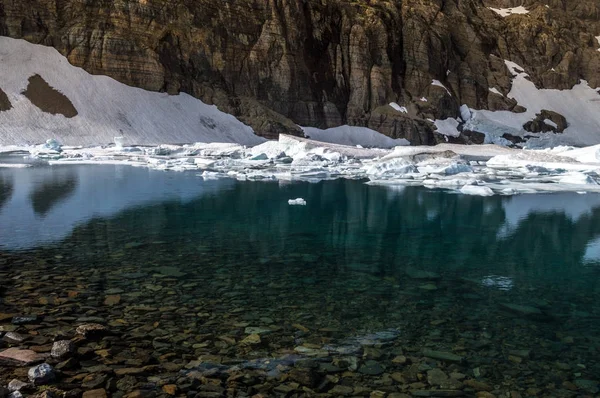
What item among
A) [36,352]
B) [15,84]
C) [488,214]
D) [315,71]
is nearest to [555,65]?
[315,71]

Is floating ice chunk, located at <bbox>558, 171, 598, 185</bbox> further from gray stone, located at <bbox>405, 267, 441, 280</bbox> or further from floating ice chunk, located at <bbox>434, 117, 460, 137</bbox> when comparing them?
floating ice chunk, located at <bbox>434, 117, 460, 137</bbox>

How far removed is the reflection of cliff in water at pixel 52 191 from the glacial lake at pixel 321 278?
0.22m

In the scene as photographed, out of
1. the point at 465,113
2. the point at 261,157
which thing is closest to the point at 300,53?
the point at 465,113

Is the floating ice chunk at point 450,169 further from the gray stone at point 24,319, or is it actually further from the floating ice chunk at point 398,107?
the floating ice chunk at point 398,107

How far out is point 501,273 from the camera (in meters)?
11.7

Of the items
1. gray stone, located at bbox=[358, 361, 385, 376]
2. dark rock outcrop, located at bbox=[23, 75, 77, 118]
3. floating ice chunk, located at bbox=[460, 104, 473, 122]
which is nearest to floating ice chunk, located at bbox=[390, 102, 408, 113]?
floating ice chunk, located at bbox=[460, 104, 473, 122]

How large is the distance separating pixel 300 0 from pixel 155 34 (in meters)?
25.4

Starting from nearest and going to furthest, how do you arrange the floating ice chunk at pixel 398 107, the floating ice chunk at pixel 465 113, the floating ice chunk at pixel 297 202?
the floating ice chunk at pixel 297 202
the floating ice chunk at pixel 398 107
the floating ice chunk at pixel 465 113

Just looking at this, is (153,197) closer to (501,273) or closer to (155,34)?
(501,273)

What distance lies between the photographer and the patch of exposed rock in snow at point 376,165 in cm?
3017

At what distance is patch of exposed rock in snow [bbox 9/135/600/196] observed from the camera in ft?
99.0

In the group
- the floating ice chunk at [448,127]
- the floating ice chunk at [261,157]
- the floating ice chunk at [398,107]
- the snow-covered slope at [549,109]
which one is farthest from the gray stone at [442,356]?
the snow-covered slope at [549,109]

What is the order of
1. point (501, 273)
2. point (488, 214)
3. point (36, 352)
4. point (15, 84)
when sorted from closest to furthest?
1. point (36, 352)
2. point (501, 273)
3. point (488, 214)
4. point (15, 84)

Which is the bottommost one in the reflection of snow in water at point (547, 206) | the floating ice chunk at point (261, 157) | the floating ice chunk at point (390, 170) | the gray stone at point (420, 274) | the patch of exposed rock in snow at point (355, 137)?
the gray stone at point (420, 274)
